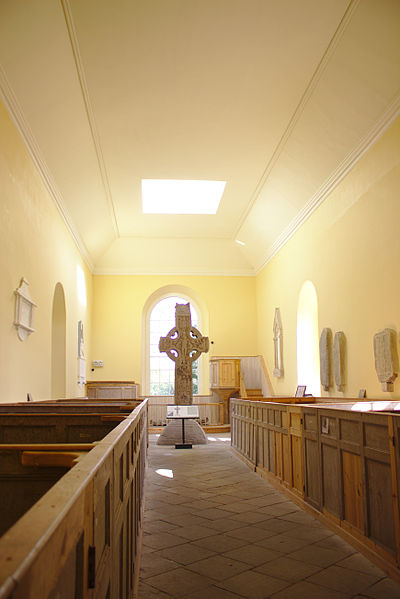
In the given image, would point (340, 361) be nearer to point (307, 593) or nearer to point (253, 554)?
point (253, 554)

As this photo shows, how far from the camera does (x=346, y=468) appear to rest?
4.26m

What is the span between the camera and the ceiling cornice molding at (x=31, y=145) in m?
7.16

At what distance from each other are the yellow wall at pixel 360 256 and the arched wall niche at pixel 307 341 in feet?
1.24

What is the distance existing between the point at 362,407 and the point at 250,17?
5.27 m

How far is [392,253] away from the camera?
791 centimetres

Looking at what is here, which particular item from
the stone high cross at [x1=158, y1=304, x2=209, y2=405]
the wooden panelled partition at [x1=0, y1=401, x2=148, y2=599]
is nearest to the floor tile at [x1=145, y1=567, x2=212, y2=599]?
the wooden panelled partition at [x1=0, y1=401, x2=148, y2=599]

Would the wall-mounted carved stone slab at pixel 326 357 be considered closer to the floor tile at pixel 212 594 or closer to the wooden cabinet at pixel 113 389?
the wooden cabinet at pixel 113 389

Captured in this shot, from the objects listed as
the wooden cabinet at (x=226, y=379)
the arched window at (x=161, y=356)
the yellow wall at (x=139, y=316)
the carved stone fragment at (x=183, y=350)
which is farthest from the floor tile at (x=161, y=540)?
the arched window at (x=161, y=356)

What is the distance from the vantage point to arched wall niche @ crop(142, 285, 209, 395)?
17.3 meters

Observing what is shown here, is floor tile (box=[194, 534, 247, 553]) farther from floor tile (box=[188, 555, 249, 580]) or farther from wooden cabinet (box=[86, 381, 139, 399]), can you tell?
wooden cabinet (box=[86, 381, 139, 399])

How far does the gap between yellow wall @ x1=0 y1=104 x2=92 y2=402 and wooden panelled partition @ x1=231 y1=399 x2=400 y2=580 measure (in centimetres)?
381

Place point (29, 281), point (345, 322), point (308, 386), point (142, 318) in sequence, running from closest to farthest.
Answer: point (29, 281) < point (345, 322) < point (308, 386) < point (142, 318)

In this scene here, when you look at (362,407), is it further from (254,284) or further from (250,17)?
(254,284)

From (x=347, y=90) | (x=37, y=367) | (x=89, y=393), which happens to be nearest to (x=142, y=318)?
(x=89, y=393)
